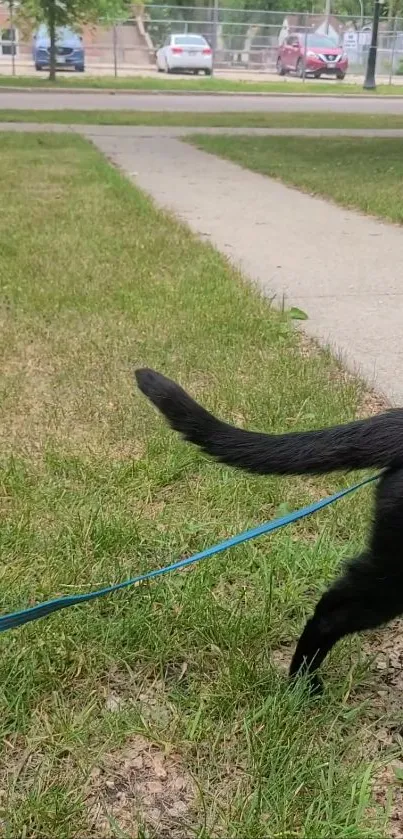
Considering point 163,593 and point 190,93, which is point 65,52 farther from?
point 163,593

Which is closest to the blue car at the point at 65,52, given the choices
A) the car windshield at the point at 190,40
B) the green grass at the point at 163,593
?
the car windshield at the point at 190,40

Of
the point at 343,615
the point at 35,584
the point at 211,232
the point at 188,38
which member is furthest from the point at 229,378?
the point at 188,38

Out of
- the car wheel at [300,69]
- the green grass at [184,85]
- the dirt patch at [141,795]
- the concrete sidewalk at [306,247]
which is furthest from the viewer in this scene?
the car wheel at [300,69]

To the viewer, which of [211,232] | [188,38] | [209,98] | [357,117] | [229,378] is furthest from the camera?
[188,38]

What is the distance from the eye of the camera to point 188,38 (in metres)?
34.3

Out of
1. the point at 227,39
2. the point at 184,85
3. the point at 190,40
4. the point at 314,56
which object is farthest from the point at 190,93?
the point at 227,39

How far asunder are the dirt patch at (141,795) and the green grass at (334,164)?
713 centimetres

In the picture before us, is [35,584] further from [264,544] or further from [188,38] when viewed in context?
[188,38]

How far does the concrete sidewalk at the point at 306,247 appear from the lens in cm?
486

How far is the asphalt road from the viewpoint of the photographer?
69.5ft

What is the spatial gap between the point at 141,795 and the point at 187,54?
1430 inches

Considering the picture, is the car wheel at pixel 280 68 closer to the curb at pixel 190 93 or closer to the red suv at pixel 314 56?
the red suv at pixel 314 56

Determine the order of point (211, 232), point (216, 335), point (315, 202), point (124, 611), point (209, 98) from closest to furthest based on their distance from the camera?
1. point (124, 611)
2. point (216, 335)
3. point (211, 232)
4. point (315, 202)
5. point (209, 98)

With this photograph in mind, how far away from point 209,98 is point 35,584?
25159mm
